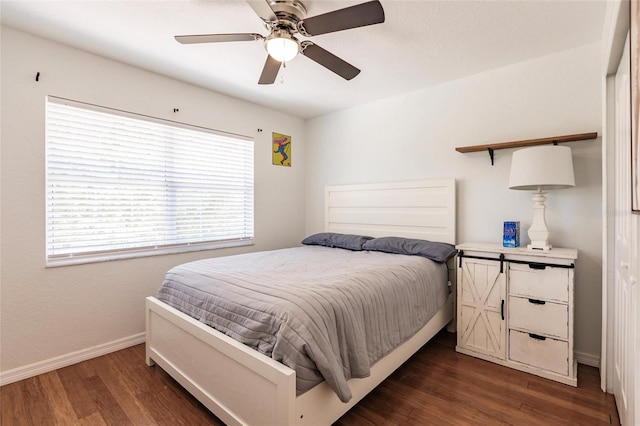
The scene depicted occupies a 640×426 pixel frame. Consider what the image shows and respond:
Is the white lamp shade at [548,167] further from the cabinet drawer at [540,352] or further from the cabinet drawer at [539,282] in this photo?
the cabinet drawer at [540,352]

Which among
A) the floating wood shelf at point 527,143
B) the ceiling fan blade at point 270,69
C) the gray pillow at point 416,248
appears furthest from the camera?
the gray pillow at point 416,248

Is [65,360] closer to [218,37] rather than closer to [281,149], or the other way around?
[218,37]

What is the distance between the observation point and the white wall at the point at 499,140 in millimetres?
2332

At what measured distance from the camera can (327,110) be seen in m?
3.95

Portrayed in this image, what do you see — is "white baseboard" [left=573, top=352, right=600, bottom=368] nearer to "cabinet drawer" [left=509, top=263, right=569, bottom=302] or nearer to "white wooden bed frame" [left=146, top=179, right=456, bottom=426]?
"cabinet drawer" [left=509, top=263, right=569, bottom=302]

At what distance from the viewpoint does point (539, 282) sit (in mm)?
2188

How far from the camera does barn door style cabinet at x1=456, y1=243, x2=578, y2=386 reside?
2090 millimetres

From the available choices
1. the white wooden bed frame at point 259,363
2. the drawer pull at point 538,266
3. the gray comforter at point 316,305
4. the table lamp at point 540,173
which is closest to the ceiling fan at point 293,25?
the gray comforter at point 316,305

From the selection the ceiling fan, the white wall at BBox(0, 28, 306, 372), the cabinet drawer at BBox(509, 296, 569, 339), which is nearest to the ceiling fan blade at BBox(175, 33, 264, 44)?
the ceiling fan

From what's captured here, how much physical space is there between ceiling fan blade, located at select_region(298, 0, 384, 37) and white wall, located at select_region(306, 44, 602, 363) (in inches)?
69.0

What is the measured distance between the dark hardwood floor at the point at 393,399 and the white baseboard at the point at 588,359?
6 cm

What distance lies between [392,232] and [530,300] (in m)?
1.45

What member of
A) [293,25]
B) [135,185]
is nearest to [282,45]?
[293,25]

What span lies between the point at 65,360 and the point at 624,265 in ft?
12.3
